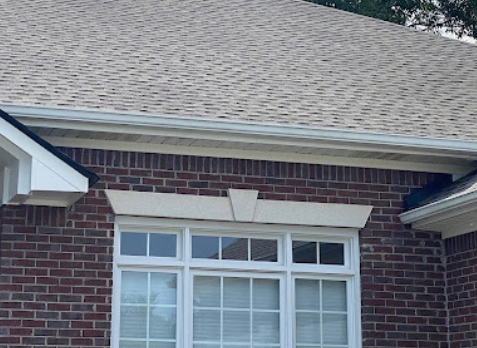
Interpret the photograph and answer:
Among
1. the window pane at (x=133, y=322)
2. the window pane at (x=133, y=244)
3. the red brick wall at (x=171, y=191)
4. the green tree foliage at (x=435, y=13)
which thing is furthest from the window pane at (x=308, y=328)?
the green tree foliage at (x=435, y=13)

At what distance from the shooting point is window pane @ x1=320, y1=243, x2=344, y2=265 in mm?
10523

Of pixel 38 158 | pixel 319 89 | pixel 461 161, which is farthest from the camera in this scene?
pixel 319 89

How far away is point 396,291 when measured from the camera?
34.7 ft

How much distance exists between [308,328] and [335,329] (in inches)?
11.7

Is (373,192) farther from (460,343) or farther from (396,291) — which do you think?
(460,343)

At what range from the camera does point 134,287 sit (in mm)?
9867

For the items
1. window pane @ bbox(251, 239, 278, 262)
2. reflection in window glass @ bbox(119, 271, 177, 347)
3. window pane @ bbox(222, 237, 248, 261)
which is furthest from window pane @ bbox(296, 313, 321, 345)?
reflection in window glass @ bbox(119, 271, 177, 347)

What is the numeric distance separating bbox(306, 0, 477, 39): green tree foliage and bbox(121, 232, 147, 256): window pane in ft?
47.8

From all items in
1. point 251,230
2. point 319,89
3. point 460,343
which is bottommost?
point 460,343

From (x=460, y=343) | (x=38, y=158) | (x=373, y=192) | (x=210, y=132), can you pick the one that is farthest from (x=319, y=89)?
(x=38, y=158)

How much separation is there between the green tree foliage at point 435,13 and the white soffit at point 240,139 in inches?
523

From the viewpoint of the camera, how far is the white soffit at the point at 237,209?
988 centimetres

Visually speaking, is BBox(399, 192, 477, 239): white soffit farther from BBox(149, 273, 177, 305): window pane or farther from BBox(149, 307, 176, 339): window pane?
BBox(149, 307, 176, 339): window pane

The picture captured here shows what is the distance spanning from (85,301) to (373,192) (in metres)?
3.24
